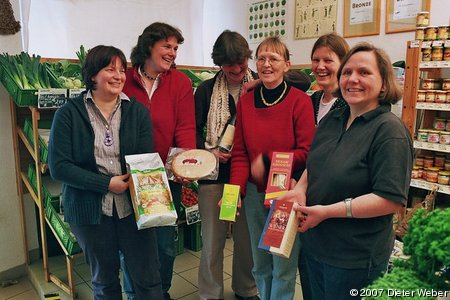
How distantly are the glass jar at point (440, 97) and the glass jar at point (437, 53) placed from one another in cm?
26

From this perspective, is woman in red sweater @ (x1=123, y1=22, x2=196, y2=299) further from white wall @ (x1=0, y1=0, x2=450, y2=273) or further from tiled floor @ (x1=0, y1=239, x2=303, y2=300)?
white wall @ (x1=0, y1=0, x2=450, y2=273)

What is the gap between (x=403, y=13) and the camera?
130 inches

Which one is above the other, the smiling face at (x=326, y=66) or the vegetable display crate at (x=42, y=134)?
the smiling face at (x=326, y=66)

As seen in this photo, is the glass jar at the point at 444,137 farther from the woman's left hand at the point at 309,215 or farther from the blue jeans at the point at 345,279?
the woman's left hand at the point at 309,215

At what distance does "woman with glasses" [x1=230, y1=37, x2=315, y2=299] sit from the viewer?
5.88 feet

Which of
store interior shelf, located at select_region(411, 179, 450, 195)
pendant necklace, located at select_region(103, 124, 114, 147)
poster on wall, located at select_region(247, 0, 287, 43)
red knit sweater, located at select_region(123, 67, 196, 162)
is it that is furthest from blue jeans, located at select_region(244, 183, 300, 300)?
poster on wall, located at select_region(247, 0, 287, 43)

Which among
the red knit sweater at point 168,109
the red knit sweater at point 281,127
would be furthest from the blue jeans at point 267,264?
the red knit sweater at point 168,109

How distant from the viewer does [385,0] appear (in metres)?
3.46

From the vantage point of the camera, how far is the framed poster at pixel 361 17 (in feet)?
11.6

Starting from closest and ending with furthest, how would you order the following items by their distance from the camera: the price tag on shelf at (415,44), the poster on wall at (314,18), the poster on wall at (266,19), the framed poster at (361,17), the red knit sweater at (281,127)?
the red knit sweater at (281,127)
the price tag on shelf at (415,44)
the framed poster at (361,17)
the poster on wall at (314,18)
the poster on wall at (266,19)

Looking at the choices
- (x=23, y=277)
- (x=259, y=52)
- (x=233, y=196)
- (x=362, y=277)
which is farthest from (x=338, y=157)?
(x=23, y=277)

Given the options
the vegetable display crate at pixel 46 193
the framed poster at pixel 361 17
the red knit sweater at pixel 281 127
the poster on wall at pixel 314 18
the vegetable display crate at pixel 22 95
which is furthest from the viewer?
the poster on wall at pixel 314 18

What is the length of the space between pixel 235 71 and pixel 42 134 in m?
1.52

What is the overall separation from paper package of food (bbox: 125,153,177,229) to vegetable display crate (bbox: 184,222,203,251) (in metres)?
1.69
